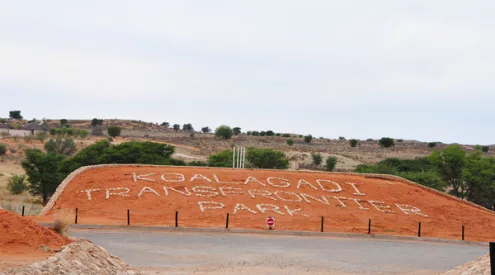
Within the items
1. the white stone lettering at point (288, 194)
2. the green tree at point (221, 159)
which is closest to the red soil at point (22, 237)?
the white stone lettering at point (288, 194)

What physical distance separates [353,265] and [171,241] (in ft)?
26.9

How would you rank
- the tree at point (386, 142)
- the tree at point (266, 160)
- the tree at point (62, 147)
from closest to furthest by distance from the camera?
1. the tree at point (266, 160)
2. the tree at point (62, 147)
3. the tree at point (386, 142)

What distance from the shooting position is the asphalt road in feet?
70.0

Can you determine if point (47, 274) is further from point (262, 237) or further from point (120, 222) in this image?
point (120, 222)

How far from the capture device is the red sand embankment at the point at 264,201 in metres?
36.7

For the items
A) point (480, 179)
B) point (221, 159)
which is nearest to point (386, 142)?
point (221, 159)

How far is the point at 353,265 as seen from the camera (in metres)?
22.7

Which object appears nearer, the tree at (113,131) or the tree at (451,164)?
the tree at (451,164)

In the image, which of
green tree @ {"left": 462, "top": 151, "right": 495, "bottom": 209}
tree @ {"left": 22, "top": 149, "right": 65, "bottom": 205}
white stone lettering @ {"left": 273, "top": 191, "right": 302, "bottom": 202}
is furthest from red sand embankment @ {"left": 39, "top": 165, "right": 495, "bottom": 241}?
green tree @ {"left": 462, "top": 151, "right": 495, "bottom": 209}

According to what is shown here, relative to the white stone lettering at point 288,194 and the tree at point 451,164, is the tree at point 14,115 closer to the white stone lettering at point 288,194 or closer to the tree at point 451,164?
the tree at point 451,164

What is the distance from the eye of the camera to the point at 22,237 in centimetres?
1636

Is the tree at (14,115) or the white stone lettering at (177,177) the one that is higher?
the tree at (14,115)

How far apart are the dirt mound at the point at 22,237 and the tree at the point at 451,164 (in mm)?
53027

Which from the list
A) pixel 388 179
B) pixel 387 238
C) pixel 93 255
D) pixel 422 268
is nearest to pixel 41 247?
pixel 93 255
